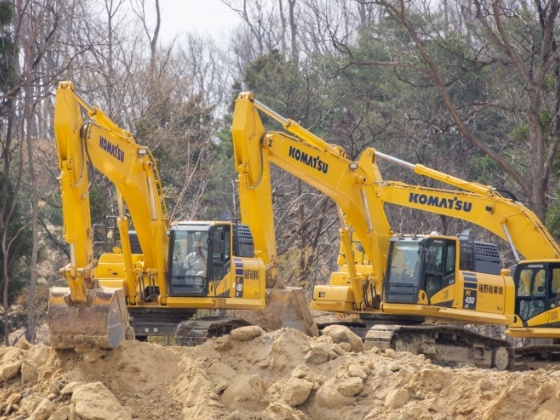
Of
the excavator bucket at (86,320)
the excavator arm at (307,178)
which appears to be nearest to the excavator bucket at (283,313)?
the excavator arm at (307,178)

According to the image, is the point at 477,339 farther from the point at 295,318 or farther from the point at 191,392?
the point at 191,392

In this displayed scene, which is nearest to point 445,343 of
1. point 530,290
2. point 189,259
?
point 530,290

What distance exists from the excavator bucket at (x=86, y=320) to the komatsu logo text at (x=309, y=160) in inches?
242

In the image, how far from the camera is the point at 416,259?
19781 mm

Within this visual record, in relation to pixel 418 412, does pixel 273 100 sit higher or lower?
higher

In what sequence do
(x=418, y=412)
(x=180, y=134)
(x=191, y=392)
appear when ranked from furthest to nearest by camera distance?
(x=180, y=134)
(x=191, y=392)
(x=418, y=412)

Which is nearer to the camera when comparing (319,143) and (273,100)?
(319,143)

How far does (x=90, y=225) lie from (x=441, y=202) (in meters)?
8.27

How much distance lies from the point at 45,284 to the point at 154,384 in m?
21.4

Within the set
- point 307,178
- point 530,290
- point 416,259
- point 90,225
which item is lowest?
point 530,290

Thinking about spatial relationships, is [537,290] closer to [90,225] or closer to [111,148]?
[111,148]

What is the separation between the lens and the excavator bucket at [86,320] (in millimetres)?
13734

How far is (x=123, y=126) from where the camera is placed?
30.8m

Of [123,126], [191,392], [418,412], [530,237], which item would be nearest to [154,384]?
[191,392]
